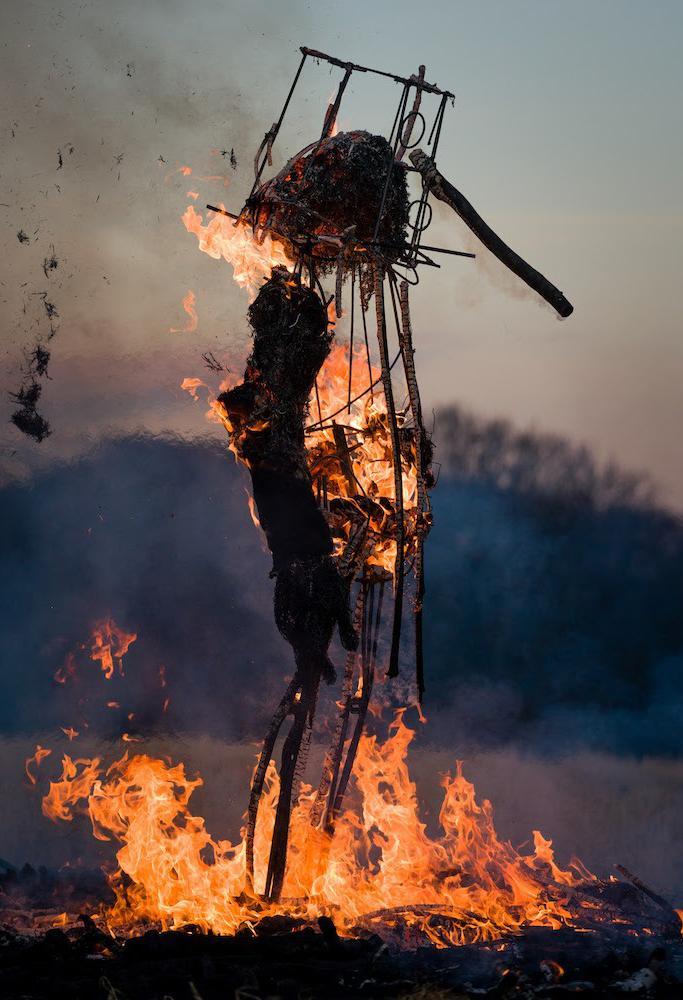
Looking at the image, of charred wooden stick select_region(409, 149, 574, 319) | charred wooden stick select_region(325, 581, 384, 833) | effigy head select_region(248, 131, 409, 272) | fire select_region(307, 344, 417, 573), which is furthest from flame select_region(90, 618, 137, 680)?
charred wooden stick select_region(409, 149, 574, 319)

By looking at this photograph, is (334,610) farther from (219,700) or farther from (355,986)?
(219,700)

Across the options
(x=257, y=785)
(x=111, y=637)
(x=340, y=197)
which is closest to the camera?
(x=340, y=197)

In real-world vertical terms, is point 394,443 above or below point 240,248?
below

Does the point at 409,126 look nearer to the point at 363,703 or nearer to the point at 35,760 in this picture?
the point at 363,703

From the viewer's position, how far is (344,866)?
673 inches

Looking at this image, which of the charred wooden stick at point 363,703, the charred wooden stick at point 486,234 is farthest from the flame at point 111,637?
the charred wooden stick at point 486,234

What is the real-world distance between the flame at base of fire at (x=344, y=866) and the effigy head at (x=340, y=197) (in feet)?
26.2

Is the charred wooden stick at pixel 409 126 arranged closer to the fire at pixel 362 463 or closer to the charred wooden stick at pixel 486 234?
the charred wooden stick at pixel 486 234

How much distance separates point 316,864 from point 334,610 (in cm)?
408

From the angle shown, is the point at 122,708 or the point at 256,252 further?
the point at 122,708

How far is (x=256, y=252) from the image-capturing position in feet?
52.1

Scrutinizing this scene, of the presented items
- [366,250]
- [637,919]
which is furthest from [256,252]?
[637,919]

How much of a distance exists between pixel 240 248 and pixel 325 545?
4629 mm

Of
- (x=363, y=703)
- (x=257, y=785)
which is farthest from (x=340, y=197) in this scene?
(x=257, y=785)
